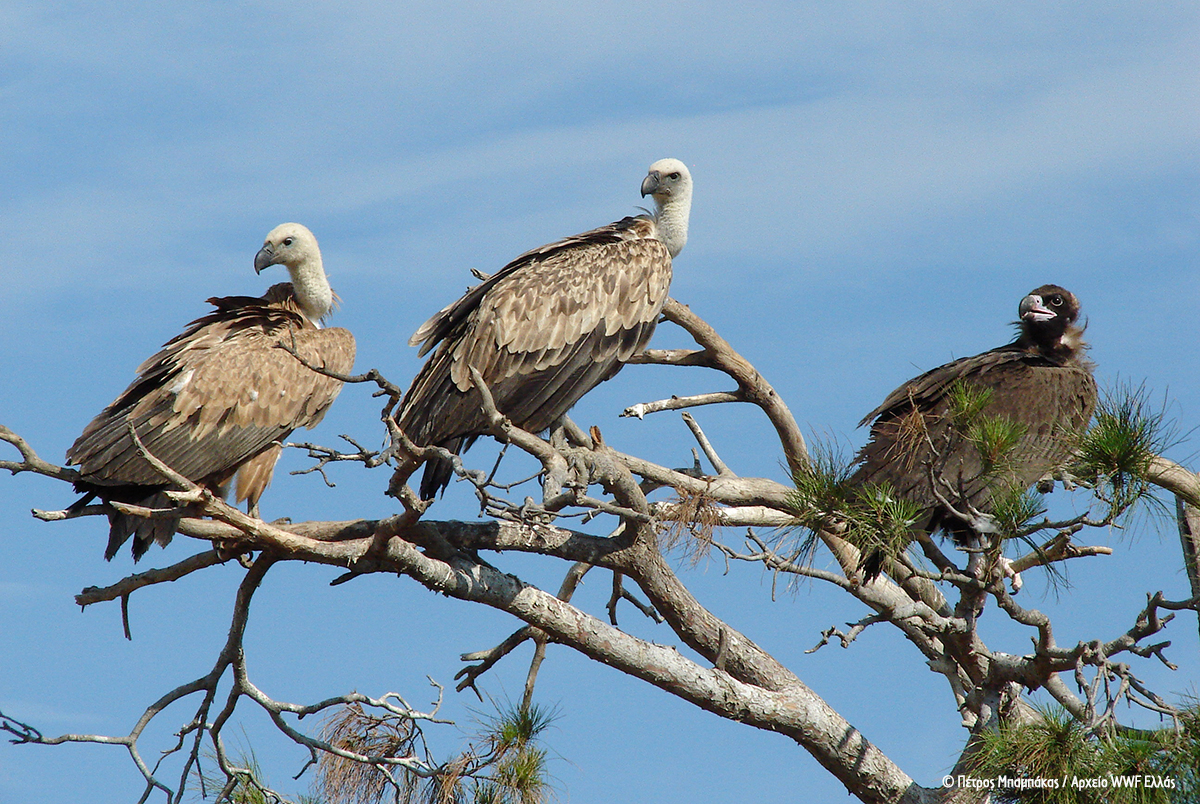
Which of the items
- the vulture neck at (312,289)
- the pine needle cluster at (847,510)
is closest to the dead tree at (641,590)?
the pine needle cluster at (847,510)

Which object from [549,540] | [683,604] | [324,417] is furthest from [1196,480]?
[324,417]

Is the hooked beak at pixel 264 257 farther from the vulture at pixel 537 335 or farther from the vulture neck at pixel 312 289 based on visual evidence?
the vulture at pixel 537 335

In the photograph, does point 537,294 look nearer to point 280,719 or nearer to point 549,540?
point 549,540

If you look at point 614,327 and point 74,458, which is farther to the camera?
point 614,327

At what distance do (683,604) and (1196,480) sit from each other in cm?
324

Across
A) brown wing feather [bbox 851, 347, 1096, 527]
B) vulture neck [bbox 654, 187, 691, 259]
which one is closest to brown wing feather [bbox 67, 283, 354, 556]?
vulture neck [bbox 654, 187, 691, 259]

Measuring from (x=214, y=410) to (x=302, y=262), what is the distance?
167cm

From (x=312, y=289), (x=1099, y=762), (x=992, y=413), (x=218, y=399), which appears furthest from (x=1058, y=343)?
(x=218, y=399)

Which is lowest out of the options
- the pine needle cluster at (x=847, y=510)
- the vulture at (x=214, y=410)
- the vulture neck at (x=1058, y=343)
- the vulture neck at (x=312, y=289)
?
the pine needle cluster at (x=847, y=510)

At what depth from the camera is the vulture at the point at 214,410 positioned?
632cm

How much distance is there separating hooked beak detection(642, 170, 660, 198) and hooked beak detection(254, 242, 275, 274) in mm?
2647

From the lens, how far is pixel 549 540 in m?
6.00

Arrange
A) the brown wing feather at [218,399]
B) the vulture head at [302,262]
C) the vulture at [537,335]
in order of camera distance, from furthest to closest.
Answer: the vulture head at [302,262] → the brown wing feather at [218,399] → the vulture at [537,335]

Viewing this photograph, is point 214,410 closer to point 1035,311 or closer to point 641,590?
point 641,590
